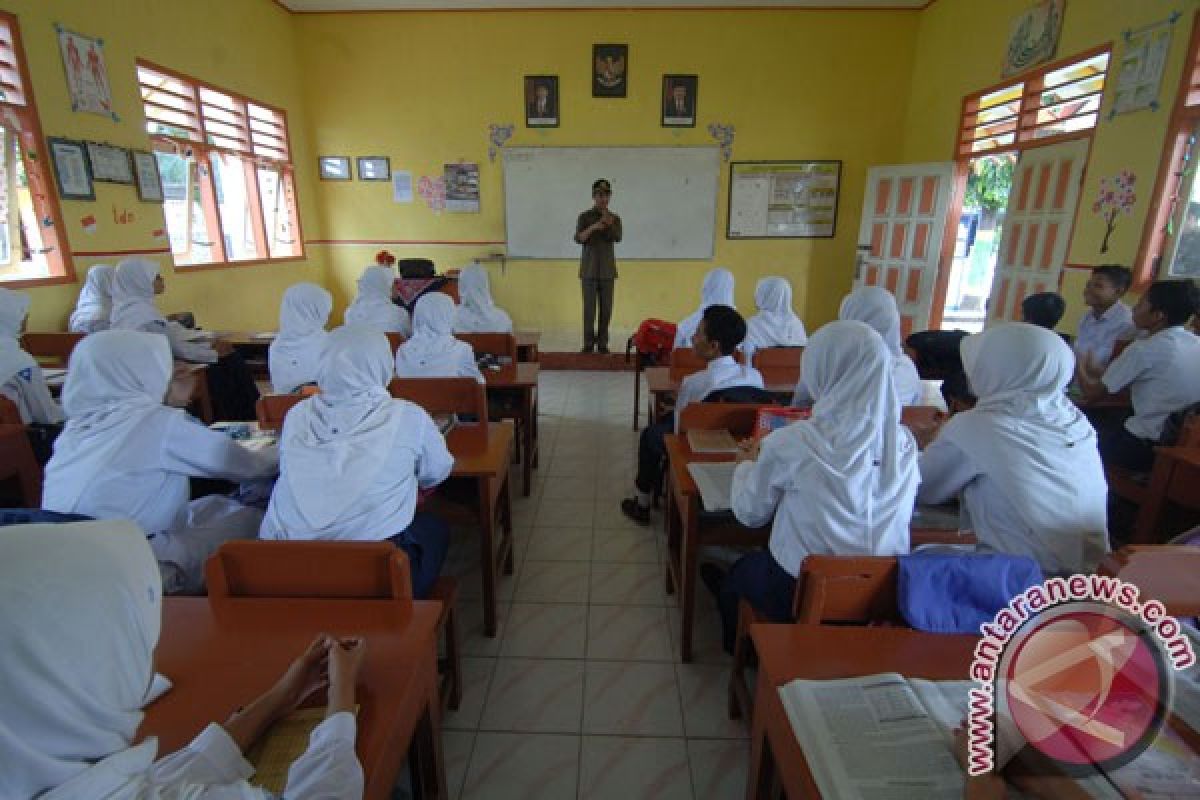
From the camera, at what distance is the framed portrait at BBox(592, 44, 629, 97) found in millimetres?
6199

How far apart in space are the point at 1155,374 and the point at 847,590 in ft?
7.84

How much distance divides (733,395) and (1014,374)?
96 centimetres

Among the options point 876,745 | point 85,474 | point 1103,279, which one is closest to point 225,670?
point 85,474

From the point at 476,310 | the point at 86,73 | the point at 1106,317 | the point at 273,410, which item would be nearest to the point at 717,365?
the point at 273,410

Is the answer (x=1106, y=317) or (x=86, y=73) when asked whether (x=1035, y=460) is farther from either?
(x=86, y=73)

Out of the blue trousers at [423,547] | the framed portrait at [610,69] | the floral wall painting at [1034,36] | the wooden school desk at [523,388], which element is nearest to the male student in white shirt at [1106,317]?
the floral wall painting at [1034,36]

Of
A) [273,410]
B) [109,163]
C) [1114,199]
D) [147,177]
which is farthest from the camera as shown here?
[147,177]

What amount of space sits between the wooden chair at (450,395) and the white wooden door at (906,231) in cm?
526

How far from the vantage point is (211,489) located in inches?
91.9

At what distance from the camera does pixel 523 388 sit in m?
3.08

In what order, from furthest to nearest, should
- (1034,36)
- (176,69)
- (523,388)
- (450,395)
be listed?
1. (176,69)
2. (1034,36)
3. (523,388)
4. (450,395)

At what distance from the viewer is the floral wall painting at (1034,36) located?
14.0 ft

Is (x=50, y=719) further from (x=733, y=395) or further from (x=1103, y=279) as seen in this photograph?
(x=1103, y=279)

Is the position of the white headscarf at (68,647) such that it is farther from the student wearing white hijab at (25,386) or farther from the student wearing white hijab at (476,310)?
the student wearing white hijab at (476,310)
